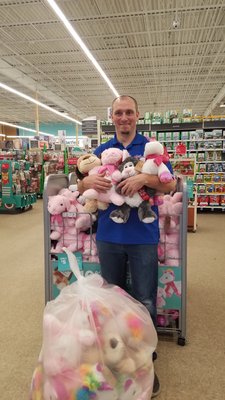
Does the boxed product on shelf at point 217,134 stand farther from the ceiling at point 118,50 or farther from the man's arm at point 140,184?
the man's arm at point 140,184

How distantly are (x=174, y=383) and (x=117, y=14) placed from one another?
7122 millimetres

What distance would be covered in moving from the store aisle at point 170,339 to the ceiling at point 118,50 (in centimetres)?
507

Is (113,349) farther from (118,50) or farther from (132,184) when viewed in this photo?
(118,50)

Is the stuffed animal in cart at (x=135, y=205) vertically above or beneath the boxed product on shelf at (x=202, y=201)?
above

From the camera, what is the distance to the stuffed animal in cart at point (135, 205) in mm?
1802

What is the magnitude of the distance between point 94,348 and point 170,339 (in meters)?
1.21

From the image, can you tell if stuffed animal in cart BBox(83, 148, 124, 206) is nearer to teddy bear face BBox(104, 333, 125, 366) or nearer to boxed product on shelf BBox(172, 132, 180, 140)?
teddy bear face BBox(104, 333, 125, 366)

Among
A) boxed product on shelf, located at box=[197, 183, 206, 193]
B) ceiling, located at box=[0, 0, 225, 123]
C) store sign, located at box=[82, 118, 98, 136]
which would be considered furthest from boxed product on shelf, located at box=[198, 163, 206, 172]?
store sign, located at box=[82, 118, 98, 136]

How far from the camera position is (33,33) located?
8.16 meters

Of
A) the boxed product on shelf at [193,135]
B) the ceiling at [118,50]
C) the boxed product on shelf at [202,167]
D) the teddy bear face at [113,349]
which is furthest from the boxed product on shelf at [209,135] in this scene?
the teddy bear face at [113,349]

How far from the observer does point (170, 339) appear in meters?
2.45

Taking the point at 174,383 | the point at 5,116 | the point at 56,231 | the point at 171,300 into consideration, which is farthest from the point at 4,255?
the point at 5,116

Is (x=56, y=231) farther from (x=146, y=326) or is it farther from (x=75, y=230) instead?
(x=146, y=326)

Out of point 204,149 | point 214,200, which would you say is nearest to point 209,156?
point 204,149
